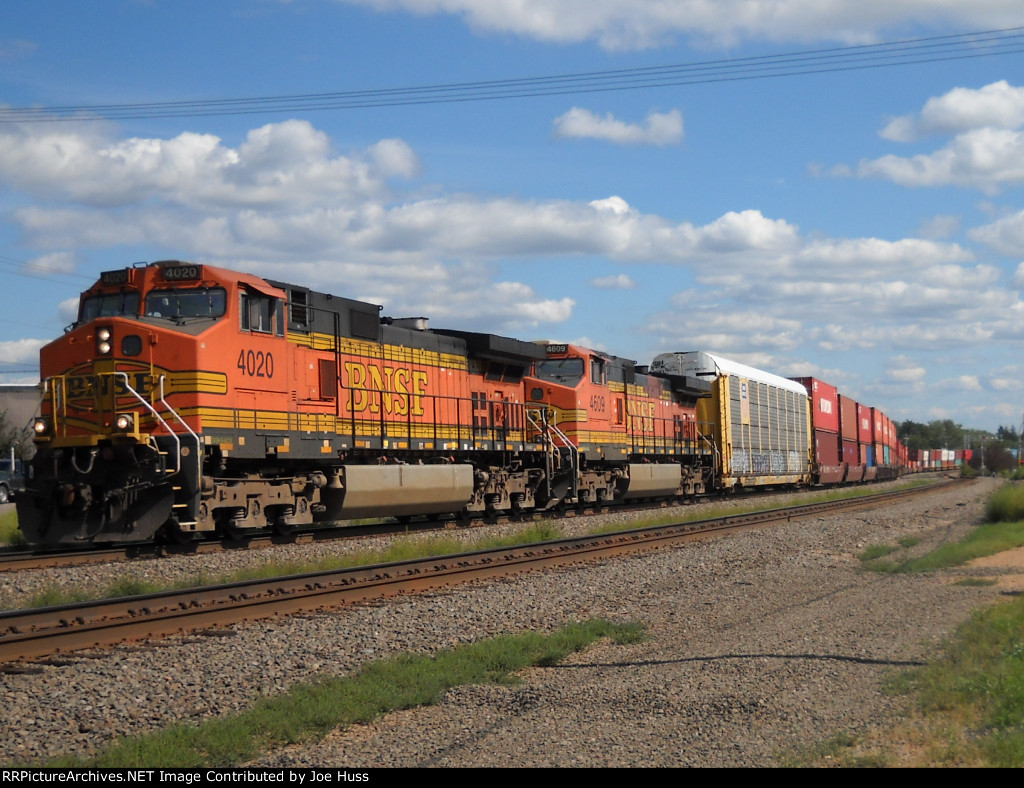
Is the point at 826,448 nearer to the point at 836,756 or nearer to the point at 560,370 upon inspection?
the point at 560,370

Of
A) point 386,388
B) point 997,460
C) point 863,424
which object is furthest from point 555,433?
point 997,460

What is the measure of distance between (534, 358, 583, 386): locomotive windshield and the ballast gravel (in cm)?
1186

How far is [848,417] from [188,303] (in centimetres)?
4059

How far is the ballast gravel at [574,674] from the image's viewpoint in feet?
18.3

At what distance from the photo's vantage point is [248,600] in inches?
381

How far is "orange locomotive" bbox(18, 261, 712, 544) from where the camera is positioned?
13.0 m

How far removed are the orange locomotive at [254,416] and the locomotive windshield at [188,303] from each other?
0.10 ft

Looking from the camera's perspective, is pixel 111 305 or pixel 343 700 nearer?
pixel 343 700

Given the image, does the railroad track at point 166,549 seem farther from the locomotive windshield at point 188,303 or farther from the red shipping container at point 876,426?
the red shipping container at point 876,426

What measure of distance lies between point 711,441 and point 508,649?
974 inches

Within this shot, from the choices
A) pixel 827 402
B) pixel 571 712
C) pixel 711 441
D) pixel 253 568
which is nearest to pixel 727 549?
pixel 253 568

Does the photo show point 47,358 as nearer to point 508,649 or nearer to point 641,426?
point 508,649

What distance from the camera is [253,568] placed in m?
12.2

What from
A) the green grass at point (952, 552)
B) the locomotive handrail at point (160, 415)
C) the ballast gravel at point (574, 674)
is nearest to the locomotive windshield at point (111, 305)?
the locomotive handrail at point (160, 415)
